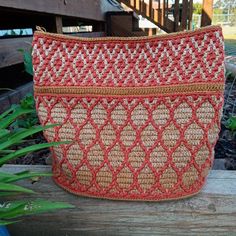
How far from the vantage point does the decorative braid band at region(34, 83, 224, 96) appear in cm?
79

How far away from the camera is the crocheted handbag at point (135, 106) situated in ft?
2.64

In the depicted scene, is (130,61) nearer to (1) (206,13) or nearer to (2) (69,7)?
(2) (69,7)

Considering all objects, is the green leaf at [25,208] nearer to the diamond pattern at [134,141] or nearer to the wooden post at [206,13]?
the diamond pattern at [134,141]

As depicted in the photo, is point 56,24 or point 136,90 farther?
point 56,24

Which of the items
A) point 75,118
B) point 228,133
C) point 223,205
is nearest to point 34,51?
point 75,118

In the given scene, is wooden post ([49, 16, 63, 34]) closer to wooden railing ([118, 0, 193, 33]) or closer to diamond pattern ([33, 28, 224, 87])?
wooden railing ([118, 0, 193, 33])

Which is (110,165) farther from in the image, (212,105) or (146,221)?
(212,105)

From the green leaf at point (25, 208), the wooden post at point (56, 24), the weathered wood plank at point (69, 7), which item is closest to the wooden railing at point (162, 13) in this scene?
the weathered wood plank at point (69, 7)

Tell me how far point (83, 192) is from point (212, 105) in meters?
0.47

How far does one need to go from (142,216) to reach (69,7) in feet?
8.34

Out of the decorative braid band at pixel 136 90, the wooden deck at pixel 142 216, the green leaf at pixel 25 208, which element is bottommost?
the wooden deck at pixel 142 216

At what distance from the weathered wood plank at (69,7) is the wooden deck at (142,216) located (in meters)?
1.25

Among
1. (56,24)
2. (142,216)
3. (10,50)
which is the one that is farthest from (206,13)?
(142,216)

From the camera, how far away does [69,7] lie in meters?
2.99
